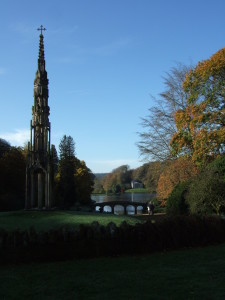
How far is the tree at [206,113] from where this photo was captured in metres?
26.5

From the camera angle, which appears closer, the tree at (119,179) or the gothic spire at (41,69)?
the gothic spire at (41,69)

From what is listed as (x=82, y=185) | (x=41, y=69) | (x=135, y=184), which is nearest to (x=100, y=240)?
(x=41, y=69)

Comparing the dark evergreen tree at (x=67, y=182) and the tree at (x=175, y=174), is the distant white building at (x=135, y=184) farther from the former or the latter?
the tree at (x=175, y=174)

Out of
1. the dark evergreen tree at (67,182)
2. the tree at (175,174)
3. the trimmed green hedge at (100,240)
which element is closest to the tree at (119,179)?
the dark evergreen tree at (67,182)

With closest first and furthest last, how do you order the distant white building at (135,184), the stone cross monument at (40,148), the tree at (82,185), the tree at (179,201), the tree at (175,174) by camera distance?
the stone cross monument at (40,148) < the tree at (179,201) < the tree at (175,174) < the tree at (82,185) < the distant white building at (135,184)

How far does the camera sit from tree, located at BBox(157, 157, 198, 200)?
32781mm

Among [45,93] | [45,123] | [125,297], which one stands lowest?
[125,297]

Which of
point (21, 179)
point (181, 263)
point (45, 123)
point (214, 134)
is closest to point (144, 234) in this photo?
point (181, 263)

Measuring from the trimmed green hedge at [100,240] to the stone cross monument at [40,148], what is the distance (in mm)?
9942

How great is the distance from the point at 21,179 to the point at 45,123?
2277 centimetres

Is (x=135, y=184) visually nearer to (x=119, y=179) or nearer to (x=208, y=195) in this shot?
(x=119, y=179)

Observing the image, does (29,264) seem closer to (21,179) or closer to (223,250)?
(223,250)

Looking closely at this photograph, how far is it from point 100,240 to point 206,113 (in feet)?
60.8

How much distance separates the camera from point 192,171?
32.9 metres
